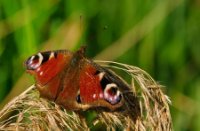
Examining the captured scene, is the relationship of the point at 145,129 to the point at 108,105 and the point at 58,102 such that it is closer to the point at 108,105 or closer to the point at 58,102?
the point at 108,105

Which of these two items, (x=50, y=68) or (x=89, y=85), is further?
(x=50, y=68)

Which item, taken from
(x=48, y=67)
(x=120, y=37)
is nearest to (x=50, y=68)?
(x=48, y=67)

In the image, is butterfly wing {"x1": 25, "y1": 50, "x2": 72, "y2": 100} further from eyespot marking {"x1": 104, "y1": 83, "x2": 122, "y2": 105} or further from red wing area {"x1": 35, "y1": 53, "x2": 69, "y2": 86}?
eyespot marking {"x1": 104, "y1": 83, "x2": 122, "y2": 105}

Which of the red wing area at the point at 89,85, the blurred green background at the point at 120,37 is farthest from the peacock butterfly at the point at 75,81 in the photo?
the blurred green background at the point at 120,37

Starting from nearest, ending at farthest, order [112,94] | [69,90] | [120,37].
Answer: [112,94] → [69,90] → [120,37]

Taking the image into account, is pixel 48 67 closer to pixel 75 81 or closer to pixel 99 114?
pixel 75 81

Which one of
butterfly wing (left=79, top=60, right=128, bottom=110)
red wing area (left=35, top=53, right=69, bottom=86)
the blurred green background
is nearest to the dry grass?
butterfly wing (left=79, top=60, right=128, bottom=110)
